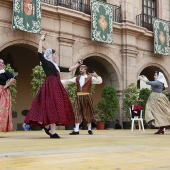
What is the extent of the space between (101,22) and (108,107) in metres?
3.27

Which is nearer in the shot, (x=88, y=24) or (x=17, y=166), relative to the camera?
(x=17, y=166)

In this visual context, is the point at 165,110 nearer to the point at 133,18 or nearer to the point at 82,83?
the point at 82,83

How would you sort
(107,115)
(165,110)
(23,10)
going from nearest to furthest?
(165,110), (23,10), (107,115)

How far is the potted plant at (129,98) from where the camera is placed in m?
13.9

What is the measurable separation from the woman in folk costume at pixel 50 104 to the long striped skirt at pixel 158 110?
2613 millimetres

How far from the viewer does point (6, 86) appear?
6152mm

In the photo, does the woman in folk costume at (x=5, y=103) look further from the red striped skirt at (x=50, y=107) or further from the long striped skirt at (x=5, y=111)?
the red striped skirt at (x=50, y=107)

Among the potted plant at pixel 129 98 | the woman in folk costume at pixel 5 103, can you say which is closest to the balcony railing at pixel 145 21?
the potted plant at pixel 129 98

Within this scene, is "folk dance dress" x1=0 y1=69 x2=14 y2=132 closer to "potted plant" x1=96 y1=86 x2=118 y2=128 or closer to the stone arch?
the stone arch

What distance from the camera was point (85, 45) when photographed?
45.4ft

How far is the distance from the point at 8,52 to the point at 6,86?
8328 millimetres

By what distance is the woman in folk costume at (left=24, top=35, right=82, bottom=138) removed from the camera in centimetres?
539

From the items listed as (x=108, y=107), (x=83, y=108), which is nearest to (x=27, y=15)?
(x=108, y=107)

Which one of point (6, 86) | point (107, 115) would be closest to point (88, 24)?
point (107, 115)
